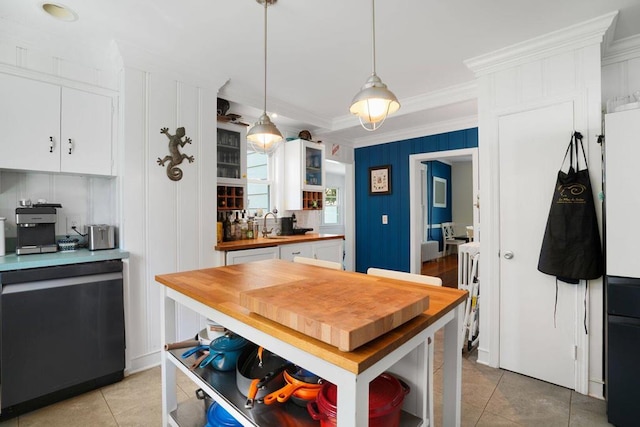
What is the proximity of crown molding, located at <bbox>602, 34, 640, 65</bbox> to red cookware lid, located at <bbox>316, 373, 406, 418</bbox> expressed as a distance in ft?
9.51

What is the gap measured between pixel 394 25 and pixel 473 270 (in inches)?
87.5

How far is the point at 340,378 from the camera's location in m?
0.78

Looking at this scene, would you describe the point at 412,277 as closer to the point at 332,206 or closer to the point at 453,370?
the point at 453,370

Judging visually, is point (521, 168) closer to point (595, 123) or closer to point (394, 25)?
point (595, 123)

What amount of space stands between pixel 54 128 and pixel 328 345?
262 cm

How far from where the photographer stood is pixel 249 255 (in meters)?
3.11

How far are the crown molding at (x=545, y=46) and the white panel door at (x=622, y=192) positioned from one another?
69cm

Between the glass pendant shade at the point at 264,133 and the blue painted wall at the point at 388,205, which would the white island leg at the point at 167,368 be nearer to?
the glass pendant shade at the point at 264,133

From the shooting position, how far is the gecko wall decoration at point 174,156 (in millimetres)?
2646

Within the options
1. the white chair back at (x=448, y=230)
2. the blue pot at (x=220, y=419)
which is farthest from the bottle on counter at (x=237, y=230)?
the white chair back at (x=448, y=230)

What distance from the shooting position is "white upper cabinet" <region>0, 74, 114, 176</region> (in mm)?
2098

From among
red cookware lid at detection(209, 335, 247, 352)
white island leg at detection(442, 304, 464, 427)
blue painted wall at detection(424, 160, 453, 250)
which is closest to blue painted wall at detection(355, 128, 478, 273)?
blue painted wall at detection(424, 160, 453, 250)

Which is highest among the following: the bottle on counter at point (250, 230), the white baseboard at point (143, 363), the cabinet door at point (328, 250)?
the bottle on counter at point (250, 230)

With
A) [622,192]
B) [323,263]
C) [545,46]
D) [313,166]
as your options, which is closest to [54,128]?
[323,263]
